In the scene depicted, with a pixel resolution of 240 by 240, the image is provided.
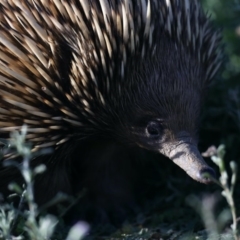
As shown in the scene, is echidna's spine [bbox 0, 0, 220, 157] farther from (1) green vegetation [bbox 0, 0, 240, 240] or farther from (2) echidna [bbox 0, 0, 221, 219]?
(1) green vegetation [bbox 0, 0, 240, 240]

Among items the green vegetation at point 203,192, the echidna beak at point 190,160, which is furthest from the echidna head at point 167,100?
the green vegetation at point 203,192

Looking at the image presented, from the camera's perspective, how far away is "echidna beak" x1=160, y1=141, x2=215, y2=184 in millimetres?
2484

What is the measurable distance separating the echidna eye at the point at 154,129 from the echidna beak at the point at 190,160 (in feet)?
0.20

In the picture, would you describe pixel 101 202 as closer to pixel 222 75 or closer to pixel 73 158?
pixel 73 158

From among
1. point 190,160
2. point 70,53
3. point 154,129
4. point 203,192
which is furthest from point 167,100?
point 203,192

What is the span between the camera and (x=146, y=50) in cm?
276

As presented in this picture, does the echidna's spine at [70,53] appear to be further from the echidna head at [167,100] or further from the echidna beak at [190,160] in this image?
the echidna beak at [190,160]

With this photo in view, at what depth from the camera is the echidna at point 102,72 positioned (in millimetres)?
2744

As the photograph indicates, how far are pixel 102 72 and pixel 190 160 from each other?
0.50m

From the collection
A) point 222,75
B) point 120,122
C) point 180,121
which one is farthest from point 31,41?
point 222,75

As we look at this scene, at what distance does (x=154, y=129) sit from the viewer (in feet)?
9.14

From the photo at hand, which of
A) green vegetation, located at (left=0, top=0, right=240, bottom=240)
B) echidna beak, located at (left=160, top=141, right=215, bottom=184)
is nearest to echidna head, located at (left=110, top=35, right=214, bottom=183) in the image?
echidna beak, located at (left=160, top=141, right=215, bottom=184)

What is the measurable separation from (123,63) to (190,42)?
1.05 ft

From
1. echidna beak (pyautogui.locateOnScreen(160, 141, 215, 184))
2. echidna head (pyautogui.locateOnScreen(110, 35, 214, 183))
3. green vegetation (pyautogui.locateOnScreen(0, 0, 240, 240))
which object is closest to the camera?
echidna beak (pyautogui.locateOnScreen(160, 141, 215, 184))
